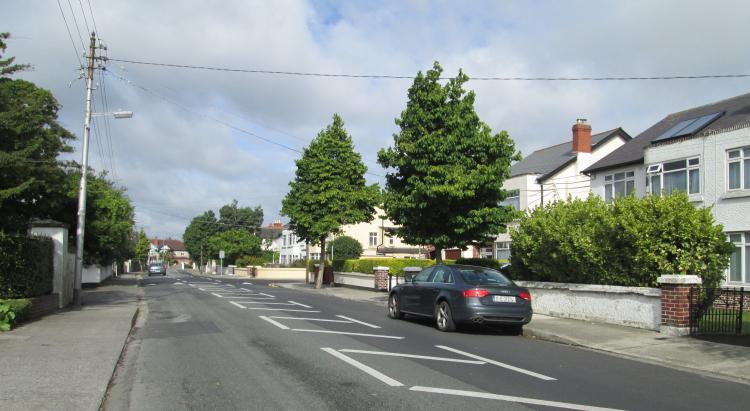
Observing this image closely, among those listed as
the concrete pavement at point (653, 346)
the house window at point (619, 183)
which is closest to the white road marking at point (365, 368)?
the concrete pavement at point (653, 346)

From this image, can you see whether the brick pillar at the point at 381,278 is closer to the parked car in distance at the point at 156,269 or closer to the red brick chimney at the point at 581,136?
the red brick chimney at the point at 581,136

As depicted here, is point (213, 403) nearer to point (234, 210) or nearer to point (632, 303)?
point (632, 303)

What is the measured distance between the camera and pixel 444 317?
12.7 metres

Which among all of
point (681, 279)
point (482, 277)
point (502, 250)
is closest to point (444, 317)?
point (482, 277)

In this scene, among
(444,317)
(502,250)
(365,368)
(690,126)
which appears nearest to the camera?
(365,368)

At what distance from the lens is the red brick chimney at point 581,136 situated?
1442 inches

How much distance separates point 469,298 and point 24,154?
10.8 m

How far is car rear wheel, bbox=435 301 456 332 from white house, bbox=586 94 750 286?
8.60 meters

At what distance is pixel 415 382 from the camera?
7332mm

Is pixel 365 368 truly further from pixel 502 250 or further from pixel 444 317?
pixel 502 250

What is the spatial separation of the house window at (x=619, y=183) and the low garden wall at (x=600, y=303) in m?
13.3

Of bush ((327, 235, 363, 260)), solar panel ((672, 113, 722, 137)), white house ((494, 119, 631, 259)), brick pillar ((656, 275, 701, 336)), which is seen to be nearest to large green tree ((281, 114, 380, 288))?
white house ((494, 119, 631, 259))

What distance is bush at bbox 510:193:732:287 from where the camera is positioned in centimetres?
1268

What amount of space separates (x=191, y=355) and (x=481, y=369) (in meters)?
4.43
